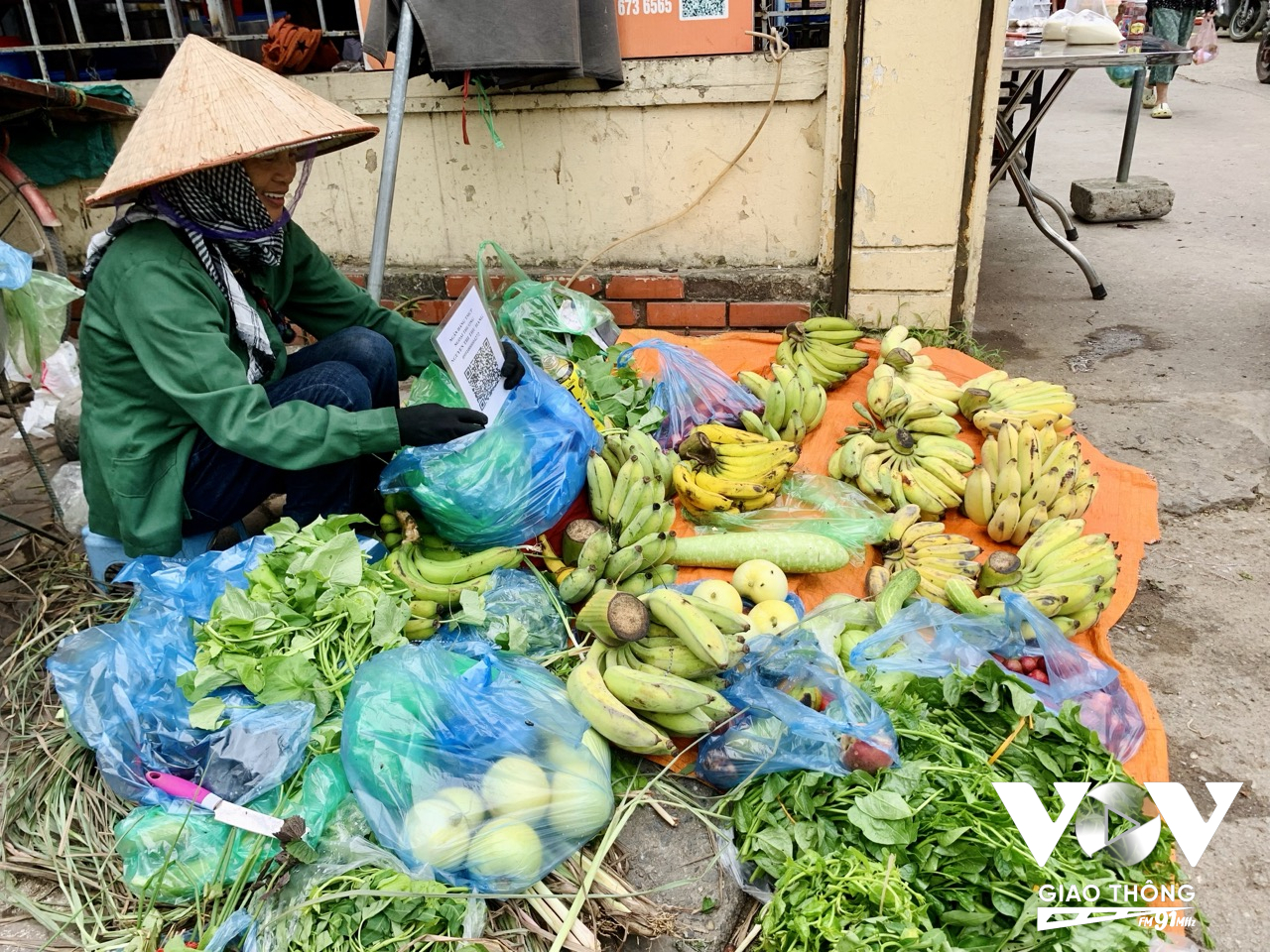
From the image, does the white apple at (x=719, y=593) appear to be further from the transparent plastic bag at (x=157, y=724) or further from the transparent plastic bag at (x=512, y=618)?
the transparent plastic bag at (x=157, y=724)

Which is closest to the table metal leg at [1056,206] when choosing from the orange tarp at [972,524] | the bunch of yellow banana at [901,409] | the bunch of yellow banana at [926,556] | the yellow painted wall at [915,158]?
the yellow painted wall at [915,158]

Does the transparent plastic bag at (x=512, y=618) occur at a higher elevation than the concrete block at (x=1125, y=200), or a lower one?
lower

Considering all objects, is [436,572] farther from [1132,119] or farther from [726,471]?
[1132,119]

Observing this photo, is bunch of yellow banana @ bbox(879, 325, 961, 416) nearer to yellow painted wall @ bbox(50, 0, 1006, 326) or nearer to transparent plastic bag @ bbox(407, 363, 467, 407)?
yellow painted wall @ bbox(50, 0, 1006, 326)

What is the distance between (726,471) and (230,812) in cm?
177

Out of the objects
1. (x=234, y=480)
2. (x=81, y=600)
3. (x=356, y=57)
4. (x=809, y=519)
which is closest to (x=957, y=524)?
(x=809, y=519)

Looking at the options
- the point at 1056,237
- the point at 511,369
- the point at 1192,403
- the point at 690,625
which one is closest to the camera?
the point at 690,625

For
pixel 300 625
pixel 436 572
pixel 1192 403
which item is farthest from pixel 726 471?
pixel 1192 403

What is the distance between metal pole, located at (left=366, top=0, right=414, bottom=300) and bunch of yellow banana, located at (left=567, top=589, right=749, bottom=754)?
1.84m

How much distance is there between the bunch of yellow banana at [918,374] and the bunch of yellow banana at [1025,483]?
399 millimetres

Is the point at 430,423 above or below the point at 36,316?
below

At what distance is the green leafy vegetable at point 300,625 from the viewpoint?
6.63 ft

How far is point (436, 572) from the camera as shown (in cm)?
247

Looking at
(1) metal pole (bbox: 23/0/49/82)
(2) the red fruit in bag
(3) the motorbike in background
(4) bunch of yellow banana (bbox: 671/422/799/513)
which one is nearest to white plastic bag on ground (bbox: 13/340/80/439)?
(1) metal pole (bbox: 23/0/49/82)
